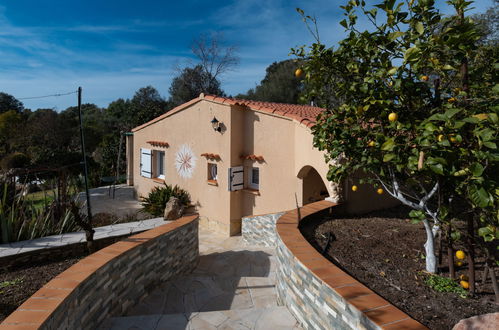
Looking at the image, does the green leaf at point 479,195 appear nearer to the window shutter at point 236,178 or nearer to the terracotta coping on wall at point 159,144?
the window shutter at point 236,178

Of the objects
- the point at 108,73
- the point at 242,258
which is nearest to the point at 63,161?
the point at 108,73

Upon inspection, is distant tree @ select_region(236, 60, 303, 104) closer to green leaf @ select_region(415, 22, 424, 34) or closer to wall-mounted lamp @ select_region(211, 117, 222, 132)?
wall-mounted lamp @ select_region(211, 117, 222, 132)

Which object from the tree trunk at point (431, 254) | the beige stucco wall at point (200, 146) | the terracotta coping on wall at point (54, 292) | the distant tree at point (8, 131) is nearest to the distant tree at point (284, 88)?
the beige stucco wall at point (200, 146)

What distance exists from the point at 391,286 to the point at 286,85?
29091mm

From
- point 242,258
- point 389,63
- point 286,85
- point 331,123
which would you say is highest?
point 286,85

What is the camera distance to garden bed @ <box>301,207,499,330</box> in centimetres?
284

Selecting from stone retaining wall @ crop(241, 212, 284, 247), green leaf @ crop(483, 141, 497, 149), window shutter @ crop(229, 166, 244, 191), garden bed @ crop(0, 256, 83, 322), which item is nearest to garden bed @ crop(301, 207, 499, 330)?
green leaf @ crop(483, 141, 497, 149)

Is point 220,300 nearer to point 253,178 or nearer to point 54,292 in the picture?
point 54,292

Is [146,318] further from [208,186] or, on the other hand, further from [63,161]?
[63,161]

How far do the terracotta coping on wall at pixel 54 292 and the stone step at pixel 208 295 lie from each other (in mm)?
1002

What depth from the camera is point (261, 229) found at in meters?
8.60

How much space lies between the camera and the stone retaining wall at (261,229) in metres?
8.21

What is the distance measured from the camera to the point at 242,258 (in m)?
7.21

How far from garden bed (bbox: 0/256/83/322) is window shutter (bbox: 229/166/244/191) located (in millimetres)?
6015
